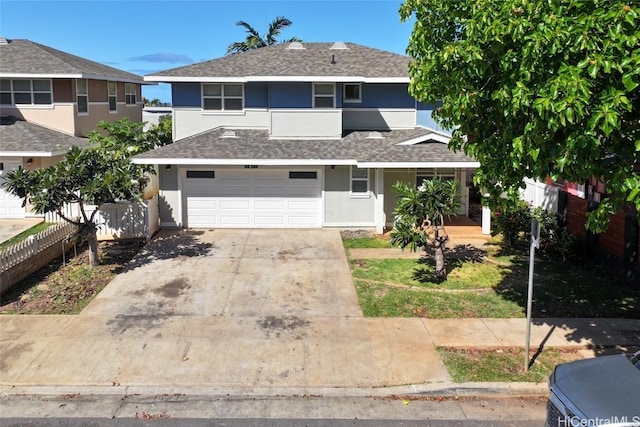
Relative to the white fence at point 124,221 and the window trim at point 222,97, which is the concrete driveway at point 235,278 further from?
the window trim at point 222,97

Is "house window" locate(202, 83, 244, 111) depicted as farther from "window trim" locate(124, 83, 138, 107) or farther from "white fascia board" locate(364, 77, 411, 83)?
"window trim" locate(124, 83, 138, 107)

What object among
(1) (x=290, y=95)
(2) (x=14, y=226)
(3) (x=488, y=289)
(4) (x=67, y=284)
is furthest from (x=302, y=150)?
(2) (x=14, y=226)

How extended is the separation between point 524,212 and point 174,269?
33.2 ft

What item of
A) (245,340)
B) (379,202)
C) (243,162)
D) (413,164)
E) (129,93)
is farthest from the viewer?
(129,93)

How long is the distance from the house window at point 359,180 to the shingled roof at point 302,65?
338 centimetres

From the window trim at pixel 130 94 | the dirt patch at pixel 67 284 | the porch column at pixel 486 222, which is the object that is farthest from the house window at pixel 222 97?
the window trim at pixel 130 94

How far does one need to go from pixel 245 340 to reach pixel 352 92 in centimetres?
1379

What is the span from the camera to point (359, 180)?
19359 millimetres

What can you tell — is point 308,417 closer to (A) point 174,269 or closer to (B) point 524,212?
(A) point 174,269

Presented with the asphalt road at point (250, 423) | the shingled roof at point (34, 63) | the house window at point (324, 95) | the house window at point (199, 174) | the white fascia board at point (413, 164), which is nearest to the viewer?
the asphalt road at point (250, 423)

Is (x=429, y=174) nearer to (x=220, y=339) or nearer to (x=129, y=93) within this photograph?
(x=220, y=339)

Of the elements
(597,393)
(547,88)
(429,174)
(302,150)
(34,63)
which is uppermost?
(34,63)

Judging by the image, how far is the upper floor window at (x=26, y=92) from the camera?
78.5 ft

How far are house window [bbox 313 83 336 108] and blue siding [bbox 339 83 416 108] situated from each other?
A: 1.45 m
